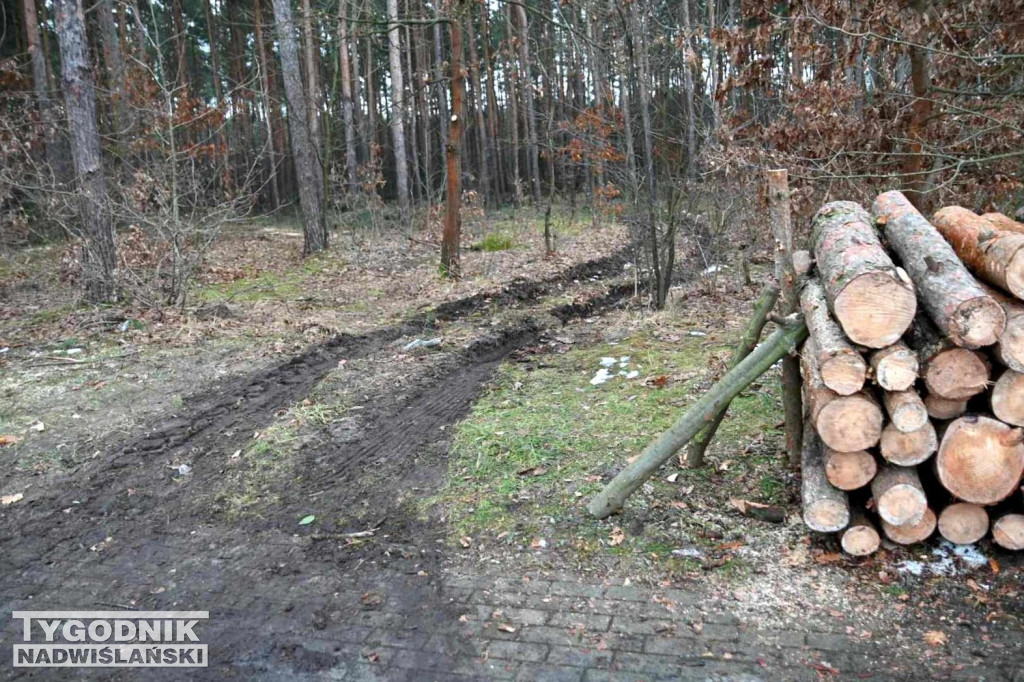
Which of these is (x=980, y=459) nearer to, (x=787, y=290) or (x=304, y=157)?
(x=787, y=290)

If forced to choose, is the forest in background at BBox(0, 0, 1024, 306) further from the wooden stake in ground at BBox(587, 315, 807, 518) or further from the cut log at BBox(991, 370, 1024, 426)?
the cut log at BBox(991, 370, 1024, 426)

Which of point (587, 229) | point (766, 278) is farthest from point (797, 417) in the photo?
point (587, 229)

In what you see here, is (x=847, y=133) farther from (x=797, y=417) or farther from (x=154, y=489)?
(x=154, y=489)

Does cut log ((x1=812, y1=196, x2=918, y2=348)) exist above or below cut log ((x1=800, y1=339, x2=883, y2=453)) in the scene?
above

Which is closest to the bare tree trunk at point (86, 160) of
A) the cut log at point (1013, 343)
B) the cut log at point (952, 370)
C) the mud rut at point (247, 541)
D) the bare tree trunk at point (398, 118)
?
the mud rut at point (247, 541)

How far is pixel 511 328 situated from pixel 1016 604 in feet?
21.3

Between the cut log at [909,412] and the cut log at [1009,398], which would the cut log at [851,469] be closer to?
the cut log at [909,412]

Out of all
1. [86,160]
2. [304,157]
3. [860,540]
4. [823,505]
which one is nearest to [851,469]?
[823,505]

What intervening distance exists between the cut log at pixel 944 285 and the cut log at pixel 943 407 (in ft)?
1.02

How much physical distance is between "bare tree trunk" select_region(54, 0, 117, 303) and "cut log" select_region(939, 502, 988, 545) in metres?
10.1

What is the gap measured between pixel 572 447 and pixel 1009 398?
108 inches

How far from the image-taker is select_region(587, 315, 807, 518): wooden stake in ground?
3.97m

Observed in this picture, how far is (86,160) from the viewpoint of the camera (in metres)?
9.86

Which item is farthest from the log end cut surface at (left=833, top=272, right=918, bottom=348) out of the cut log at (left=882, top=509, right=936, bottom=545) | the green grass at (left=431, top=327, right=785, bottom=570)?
the green grass at (left=431, top=327, right=785, bottom=570)
